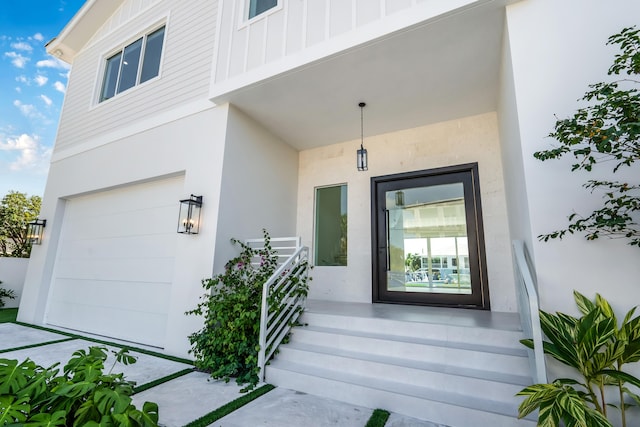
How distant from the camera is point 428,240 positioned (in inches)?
166

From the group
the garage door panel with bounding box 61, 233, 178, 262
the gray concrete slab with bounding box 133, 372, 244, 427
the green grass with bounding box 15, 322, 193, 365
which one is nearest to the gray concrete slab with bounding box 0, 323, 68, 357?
the green grass with bounding box 15, 322, 193, 365

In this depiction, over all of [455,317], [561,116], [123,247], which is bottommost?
[455,317]

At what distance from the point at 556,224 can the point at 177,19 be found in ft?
18.8

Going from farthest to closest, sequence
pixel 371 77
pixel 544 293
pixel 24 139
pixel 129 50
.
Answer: pixel 24 139
pixel 129 50
pixel 371 77
pixel 544 293

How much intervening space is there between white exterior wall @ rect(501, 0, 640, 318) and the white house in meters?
0.01

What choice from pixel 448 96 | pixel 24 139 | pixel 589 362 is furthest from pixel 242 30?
pixel 24 139

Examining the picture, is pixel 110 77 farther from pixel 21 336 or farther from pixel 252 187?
pixel 21 336

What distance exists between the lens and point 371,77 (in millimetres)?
3355

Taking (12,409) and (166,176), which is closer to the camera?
(12,409)

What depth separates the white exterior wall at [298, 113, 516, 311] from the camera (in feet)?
12.2

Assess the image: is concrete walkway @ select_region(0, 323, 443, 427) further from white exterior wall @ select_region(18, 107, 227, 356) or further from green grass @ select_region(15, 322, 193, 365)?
Result: white exterior wall @ select_region(18, 107, 227, 356)

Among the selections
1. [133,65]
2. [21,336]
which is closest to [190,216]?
[21,336]

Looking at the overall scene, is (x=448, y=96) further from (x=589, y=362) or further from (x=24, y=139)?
(x=24, y=139)

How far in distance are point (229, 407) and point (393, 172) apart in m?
3.63
